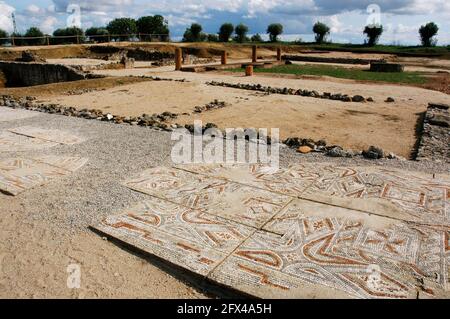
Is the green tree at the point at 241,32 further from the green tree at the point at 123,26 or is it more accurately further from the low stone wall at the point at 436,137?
the low stone wall at the point at 436,137

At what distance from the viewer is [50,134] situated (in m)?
6.43

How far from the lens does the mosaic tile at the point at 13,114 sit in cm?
773

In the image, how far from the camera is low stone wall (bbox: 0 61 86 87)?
17625mm

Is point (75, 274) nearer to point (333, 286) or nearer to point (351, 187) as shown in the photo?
point (333, 286)

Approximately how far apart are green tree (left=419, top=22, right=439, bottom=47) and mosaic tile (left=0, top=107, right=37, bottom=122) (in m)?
43.4

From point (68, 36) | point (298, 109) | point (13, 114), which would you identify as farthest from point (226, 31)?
point (13, 114)

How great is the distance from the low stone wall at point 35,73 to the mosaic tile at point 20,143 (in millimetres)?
11583

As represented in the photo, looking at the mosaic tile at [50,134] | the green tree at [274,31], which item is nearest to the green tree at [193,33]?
the green tree at [274,31]

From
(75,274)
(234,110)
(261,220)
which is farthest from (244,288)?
(234,110)

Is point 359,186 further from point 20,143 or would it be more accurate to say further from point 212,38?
point 212,38

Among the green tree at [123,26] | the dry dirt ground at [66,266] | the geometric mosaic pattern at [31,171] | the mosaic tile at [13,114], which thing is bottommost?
the dry dirt ground at [66,266]

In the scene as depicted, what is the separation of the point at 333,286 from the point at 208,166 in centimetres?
265

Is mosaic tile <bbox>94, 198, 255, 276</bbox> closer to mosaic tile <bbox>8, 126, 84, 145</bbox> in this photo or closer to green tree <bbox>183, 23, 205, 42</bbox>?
mosaic tile <bbox>8, 126, 84, 145</bbox>

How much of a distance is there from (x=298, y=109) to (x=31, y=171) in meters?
6.54
